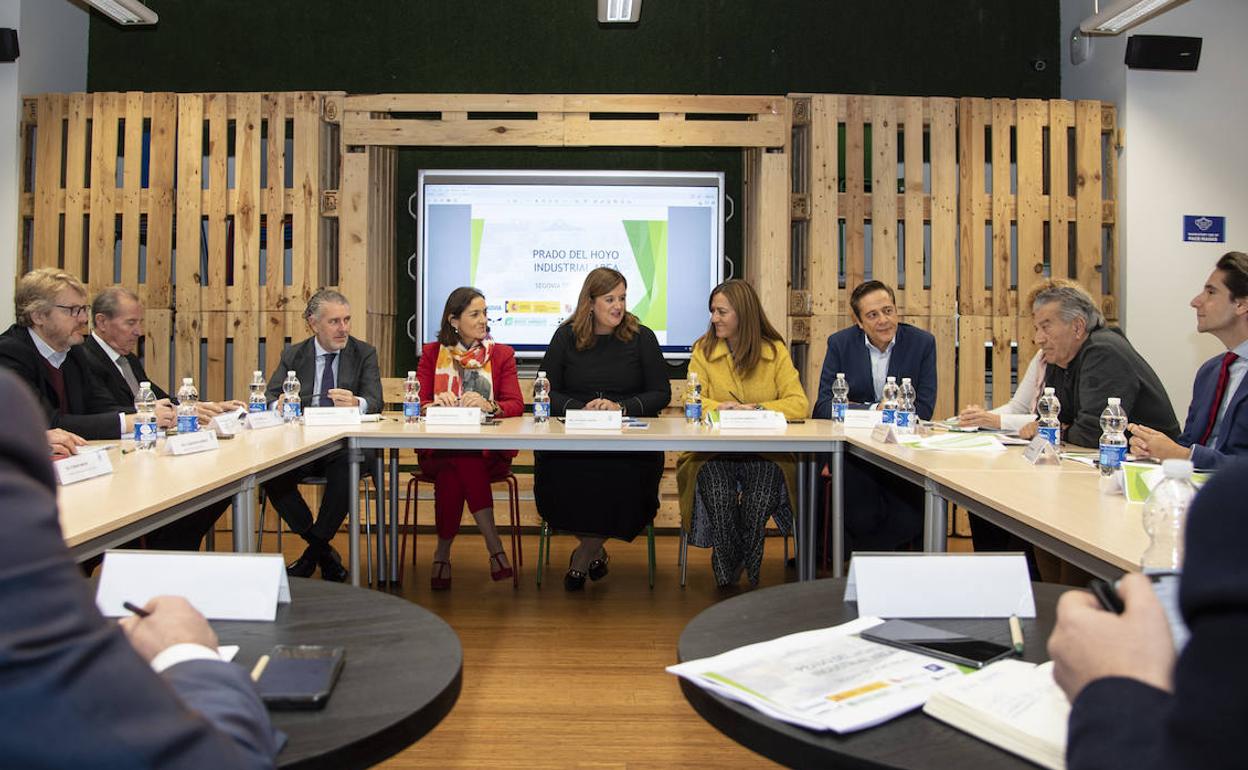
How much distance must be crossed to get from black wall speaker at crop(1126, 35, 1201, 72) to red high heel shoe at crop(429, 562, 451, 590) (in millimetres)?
4836

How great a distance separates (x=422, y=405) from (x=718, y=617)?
11.5ft

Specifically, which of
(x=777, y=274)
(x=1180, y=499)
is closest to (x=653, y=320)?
(x=777, y=274)

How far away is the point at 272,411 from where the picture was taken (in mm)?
3885

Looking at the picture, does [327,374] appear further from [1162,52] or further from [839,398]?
[1162,52]

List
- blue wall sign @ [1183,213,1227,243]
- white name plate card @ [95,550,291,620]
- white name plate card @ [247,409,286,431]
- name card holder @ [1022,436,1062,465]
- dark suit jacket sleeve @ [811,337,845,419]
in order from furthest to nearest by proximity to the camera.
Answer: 1. blue wall sign @ [1183,213,1227,243]
2. dark suit jacket sleeve @ [811,337,845,419]
3. white name plate card @ [247,409,286,431]
4. name card holder @ [1022,436,1062,465]
5. white name plate card @ [95,550,291,620]

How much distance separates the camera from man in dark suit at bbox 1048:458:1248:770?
0.61m

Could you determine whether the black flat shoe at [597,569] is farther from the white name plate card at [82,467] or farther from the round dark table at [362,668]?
the round dark table at [362,668]

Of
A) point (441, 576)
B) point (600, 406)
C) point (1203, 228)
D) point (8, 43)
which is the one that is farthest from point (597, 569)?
point (8, 43)

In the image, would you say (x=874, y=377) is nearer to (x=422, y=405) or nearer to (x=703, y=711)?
(x=422, y=405)

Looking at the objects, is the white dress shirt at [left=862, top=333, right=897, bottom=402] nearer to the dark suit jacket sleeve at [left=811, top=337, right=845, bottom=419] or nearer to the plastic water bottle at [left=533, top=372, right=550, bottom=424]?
the dark suit jacket sleeve at [left=811, top=337, right=845, bottom=419]

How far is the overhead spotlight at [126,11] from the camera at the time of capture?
5070 millimetres

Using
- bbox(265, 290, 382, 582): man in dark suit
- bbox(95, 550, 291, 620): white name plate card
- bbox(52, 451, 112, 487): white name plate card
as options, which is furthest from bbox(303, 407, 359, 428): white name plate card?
bbox(95, 550, 291, 620): white name plate card

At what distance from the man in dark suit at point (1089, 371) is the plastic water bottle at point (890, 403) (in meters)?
0.46

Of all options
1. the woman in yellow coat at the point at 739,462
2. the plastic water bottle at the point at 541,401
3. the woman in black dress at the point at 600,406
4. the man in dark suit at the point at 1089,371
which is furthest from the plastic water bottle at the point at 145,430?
the man in dark suit at the point at 1089,371
